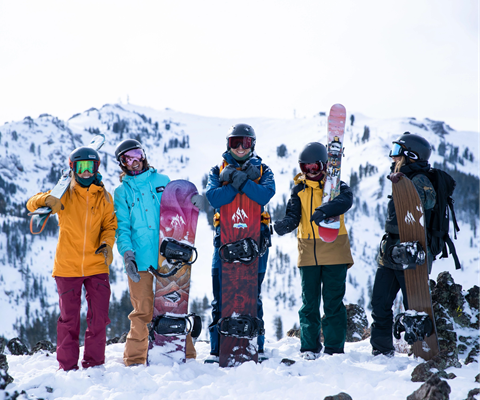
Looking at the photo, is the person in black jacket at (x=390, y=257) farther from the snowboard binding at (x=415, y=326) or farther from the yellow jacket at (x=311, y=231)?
the yellow jacket at (x=311, y=231)

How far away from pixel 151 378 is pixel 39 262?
158 metres

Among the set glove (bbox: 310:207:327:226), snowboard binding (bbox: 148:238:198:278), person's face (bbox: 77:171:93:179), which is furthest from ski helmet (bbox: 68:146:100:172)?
glove (bbox: 310:207:327:226)

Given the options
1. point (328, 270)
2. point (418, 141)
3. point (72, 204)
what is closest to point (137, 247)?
point (72, 204)

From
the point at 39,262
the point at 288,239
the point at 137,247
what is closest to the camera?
the point at 137,247

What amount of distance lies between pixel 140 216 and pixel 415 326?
9.98 feet

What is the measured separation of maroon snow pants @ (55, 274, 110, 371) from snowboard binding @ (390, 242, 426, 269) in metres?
2.99

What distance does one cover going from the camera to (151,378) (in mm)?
3797

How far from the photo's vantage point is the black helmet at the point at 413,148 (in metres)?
4.49

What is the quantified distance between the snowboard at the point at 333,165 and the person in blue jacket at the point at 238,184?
63 cm

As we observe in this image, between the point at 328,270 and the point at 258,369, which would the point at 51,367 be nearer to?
the point at 258,369

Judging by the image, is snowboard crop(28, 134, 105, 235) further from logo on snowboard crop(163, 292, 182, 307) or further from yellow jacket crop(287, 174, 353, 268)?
yellow jacket crop(287, 174, 353, 268)

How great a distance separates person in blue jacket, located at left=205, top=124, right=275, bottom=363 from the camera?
13.8 ft

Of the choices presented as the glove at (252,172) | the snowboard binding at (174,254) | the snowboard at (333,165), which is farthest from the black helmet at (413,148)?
the snowboard binding at (174,254)

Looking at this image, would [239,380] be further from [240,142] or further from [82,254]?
[240,142]
